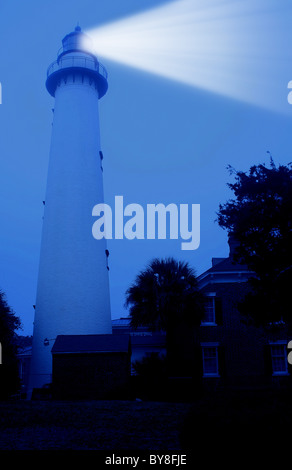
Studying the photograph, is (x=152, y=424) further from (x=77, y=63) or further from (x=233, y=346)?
(x=77, y=63)

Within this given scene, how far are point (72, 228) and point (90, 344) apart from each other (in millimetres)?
7174

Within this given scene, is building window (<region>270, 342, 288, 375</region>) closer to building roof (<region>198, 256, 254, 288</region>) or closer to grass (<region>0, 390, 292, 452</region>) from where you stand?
building roof (<region>198, 256, 254, 288</region>)

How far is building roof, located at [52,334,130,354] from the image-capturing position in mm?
24922

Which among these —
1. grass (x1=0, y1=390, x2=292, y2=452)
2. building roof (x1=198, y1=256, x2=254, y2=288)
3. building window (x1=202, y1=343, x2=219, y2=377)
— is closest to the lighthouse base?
grass (x1=0, y1=390, x2=292, y2=452)

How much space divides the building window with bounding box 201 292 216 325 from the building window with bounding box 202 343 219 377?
137cm

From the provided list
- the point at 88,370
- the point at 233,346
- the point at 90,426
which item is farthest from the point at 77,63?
the point at 90,426

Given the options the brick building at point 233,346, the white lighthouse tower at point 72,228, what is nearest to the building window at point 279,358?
the brick building at point 233,346

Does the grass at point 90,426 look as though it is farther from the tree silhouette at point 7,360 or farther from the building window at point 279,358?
the building window at point 279,358

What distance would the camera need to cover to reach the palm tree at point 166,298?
28.0m

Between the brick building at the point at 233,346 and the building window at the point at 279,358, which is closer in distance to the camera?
the brick building at the point at 233,346

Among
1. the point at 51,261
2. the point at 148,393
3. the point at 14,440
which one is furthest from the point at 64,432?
the point at 51,261

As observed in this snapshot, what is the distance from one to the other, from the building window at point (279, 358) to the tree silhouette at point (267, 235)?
930 centimetres

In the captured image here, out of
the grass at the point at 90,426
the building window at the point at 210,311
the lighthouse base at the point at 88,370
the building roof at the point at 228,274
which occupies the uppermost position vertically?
the building roof at the point at 228,274

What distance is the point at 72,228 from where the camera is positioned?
29.1 m
